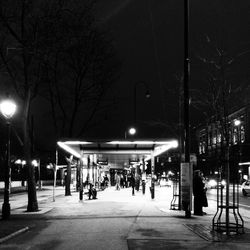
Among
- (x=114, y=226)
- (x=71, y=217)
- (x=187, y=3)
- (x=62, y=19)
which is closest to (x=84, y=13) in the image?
(x=62, y=19)

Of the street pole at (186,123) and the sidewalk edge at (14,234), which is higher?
the street pole at (186,123)

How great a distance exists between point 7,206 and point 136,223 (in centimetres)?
524

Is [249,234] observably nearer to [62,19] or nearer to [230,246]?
[230,246]

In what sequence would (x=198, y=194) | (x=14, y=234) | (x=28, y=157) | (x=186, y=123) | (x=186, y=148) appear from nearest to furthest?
(x=14, y=234), (x=186, y=148), (x=186, y=123), (x=198, y=194), (x=28, y=157)

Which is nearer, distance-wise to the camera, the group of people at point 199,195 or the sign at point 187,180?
the sign at point 187,180

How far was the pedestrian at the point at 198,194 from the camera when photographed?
773 inches

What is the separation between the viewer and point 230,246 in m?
11.4

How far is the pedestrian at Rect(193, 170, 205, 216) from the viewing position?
19.6 m

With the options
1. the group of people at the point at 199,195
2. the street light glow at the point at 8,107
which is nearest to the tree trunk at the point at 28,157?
the street light glow at the point at 8,107

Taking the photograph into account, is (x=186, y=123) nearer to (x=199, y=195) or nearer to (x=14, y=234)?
(x=199, y=195)

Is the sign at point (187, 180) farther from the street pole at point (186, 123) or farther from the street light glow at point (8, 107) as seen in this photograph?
the street light glow at point (8, 107)

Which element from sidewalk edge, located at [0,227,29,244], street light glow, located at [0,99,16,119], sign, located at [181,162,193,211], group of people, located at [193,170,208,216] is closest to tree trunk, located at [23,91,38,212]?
street light glow, located at [0,99,16,119]

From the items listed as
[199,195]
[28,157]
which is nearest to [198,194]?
[199,195]

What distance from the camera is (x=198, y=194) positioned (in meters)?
19.6
